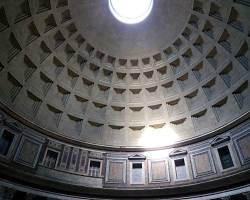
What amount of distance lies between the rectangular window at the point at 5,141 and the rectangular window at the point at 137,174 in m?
8.96

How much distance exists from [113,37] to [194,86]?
8.27m

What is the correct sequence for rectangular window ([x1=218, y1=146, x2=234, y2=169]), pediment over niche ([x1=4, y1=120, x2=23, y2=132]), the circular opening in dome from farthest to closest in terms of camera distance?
the circular opening in dome
pediment over niche ([x1=4, y1=120, x2=23, y2=132])
rectangular window ([x1=218, y1=146, x2=234, y2=169])

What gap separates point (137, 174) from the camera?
18.2m

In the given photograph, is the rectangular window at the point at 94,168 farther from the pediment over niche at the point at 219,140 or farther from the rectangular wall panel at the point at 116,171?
the pediment over niche at the point at 219,140

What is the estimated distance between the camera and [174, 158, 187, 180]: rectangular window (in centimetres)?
1723

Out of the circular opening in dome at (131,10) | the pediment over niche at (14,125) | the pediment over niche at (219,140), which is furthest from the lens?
the circular opening in dome at (131,10)

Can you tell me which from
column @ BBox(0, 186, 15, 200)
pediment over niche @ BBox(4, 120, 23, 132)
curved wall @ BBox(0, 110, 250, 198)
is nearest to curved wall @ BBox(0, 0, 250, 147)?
pediment over niche @ BBox(4, 120, 23, 132)

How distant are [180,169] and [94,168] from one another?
255 inches

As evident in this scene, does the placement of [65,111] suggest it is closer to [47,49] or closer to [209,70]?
[47,49]

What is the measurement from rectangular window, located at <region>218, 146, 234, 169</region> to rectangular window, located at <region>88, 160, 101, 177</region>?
8874 millimetres

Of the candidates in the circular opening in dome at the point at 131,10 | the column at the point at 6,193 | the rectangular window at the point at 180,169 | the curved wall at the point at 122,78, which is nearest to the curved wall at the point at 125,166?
the rectangular window at the point at 180,169

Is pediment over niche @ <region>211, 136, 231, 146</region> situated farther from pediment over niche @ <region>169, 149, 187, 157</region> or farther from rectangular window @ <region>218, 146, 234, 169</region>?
pediment over niche @ <region>169, 149, 187, 157</region>

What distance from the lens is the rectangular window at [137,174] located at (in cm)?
1777

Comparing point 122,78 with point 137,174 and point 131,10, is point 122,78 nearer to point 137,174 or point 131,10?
point 131,10
